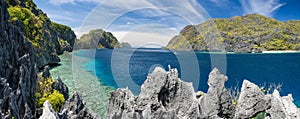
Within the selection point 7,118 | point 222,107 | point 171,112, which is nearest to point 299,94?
point 222,107

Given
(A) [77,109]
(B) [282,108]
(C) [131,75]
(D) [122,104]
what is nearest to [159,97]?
(D) [122,104]

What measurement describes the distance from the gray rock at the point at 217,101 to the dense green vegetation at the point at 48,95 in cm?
1471

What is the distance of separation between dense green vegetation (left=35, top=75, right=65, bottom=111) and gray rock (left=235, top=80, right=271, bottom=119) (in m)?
16.5

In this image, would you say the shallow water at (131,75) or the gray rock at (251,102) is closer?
the gray rock at (251,102)

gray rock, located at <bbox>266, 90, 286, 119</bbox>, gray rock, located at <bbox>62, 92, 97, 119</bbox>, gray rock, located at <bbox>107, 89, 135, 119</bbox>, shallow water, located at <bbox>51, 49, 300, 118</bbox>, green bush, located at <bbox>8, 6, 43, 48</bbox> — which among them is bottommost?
shallow water, located at <bbox>51, 49, 300, 118</bbox>

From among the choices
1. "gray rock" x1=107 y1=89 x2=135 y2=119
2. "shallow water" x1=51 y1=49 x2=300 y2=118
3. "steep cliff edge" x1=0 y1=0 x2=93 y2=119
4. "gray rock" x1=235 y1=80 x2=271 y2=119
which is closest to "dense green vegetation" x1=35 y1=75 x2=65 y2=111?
"steep cliff edge" x1=0 y1=0 x2=93 y2=119

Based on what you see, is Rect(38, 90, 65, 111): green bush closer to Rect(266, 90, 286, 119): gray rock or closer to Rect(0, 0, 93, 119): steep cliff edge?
Rect(0, 0, 93, 119): steep cliff edge

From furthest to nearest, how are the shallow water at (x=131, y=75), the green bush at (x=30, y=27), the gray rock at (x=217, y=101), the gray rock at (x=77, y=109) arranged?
the green bush at (x=30, y=27) → the shallow water at (x=131, y=75) → the gray rock at (x=77, y=109) → the gray rock at (x=217, y=101)

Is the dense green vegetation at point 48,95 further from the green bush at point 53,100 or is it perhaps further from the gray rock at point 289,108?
the gray rock at point 289,108

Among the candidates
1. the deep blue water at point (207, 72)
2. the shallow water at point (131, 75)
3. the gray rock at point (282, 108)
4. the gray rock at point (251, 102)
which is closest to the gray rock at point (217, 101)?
the gray rock at point (251, 102)

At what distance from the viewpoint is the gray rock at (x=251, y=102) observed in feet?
33.7

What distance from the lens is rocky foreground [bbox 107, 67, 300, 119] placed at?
9.47 m

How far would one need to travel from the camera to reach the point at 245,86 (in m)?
10.7

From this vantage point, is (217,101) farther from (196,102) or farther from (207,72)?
(207,72)
